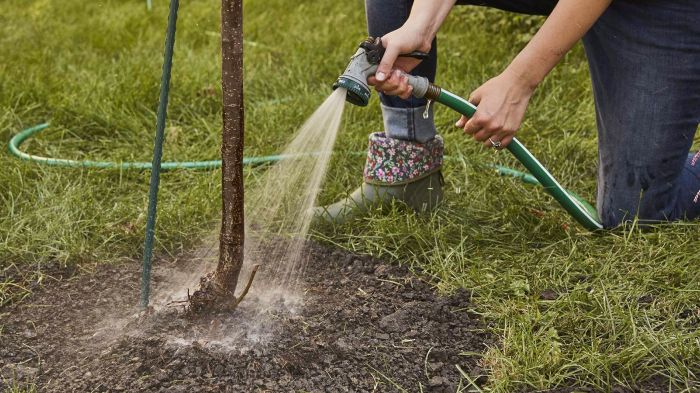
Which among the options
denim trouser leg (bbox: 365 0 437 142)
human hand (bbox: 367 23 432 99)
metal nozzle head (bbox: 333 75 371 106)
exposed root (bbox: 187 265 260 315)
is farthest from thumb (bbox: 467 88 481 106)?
exposed root (bbox: 187 265 260 315)

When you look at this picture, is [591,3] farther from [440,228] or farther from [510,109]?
[440,228]

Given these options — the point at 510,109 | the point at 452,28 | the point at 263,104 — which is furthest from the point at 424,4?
the point at 452,28

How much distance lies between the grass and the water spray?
0.45 feet

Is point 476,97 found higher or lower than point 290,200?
higher

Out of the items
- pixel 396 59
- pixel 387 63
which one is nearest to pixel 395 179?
pixel 396 59

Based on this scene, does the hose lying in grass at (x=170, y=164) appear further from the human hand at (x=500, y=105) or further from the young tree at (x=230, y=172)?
the young tree at (x=230, y=172)

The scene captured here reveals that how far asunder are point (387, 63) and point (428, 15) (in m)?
0.26

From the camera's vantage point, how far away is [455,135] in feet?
10.8

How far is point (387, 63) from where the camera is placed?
83.3 inches

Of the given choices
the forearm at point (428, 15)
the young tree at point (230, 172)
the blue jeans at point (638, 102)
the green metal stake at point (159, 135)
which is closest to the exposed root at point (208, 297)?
the young tree at point (230, 172)

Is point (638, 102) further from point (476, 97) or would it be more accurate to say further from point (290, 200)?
point (290, 200)

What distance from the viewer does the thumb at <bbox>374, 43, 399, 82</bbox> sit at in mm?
2097

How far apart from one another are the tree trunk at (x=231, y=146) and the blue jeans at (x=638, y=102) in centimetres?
82

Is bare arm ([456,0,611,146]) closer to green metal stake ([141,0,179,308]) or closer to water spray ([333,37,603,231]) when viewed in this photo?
water spray ([333,37,603,231])
